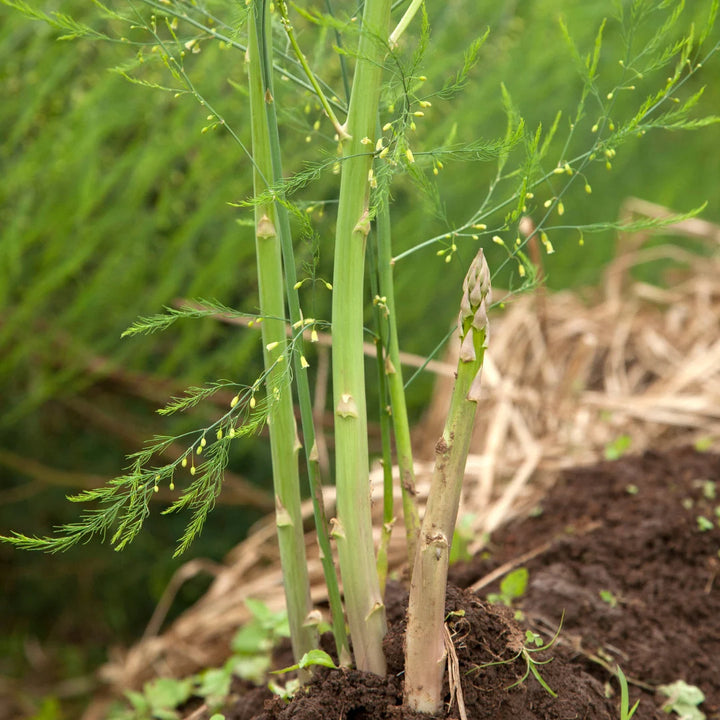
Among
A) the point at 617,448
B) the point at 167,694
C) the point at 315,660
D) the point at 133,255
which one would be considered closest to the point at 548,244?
the point at 315,660

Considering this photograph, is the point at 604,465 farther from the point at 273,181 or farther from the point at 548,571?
the point at 273,181

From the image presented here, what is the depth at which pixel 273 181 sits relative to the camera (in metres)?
0.67

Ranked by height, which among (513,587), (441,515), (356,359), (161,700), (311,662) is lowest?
(161,700)

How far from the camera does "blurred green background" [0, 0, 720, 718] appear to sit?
5.62ft

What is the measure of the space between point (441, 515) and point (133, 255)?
137 centimetres

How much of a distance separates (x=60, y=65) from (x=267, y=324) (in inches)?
48.3

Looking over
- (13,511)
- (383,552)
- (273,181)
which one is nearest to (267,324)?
(273,181)

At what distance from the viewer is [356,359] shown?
660 millimetres

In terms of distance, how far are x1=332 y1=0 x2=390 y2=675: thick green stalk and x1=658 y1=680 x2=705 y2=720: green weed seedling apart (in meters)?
0.35

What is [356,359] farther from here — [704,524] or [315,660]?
[704,524]

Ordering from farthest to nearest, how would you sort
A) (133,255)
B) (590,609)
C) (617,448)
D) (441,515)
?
(133,255) → (617,448) → (590,609) → (441,515)

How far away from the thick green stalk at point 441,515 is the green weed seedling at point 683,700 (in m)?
0.34

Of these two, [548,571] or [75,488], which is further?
[75,488]

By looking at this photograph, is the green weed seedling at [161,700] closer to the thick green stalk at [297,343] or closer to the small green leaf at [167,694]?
the small green leaf at [167,694]
